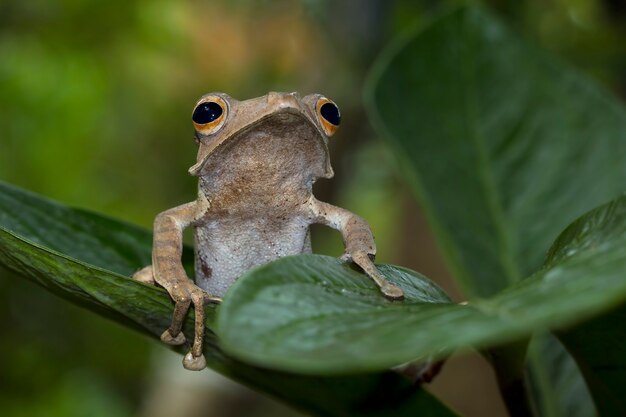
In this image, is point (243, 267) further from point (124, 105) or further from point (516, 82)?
point (124, 105)

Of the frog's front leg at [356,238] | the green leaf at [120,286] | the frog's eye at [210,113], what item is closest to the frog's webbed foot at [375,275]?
the frog's front leg at [356,238]

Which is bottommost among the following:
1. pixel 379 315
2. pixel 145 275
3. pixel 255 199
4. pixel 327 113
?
pixel 379 315

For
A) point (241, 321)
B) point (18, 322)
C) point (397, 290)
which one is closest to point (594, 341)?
Result: point (397, 290)

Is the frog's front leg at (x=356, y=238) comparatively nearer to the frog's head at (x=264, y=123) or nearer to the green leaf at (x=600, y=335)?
the frog's head at (x=264, y=123)

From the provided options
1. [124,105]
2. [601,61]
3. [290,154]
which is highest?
[124,105]

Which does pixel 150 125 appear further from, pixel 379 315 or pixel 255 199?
pixel 379 315

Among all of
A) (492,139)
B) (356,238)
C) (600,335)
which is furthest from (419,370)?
(492,139)
